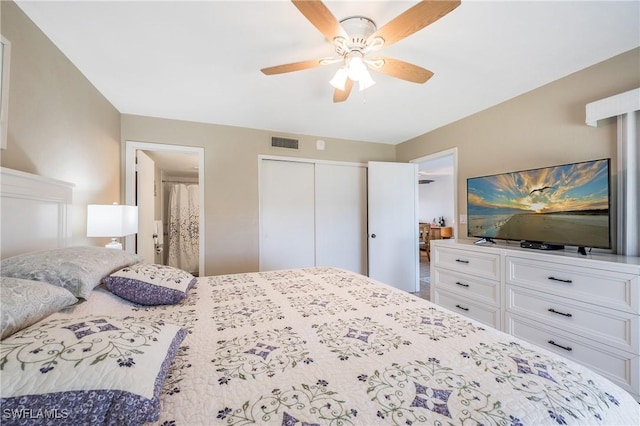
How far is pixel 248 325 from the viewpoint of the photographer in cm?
114

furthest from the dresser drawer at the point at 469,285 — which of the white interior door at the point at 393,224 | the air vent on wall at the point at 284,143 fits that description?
the air vent on wall at the point at 284,143

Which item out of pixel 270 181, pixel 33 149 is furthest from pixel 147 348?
pixel 270 181

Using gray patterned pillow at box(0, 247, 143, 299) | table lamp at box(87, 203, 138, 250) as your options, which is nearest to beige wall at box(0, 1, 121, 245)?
table lamp at box(87, 203, 138, 250)

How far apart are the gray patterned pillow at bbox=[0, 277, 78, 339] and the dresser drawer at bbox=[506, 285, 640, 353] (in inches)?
110

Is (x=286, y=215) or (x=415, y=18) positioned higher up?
(x=415, y=18)

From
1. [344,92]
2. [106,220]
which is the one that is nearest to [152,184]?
[106,220]

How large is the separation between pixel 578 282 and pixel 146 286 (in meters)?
2.65

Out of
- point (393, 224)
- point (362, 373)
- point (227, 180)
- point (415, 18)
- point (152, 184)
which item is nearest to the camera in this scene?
point (362, 373)

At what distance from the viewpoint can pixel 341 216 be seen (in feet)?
12.9

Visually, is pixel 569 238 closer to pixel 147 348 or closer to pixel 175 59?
pixel 147 348

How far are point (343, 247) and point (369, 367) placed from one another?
10.2 ft

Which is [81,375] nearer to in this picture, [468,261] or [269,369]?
[269,369]

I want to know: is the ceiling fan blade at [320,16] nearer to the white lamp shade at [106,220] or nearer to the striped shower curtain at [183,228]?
the white lamp shade at [106,220]

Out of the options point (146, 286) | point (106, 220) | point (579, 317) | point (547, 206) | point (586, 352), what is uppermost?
point (547, 206)
